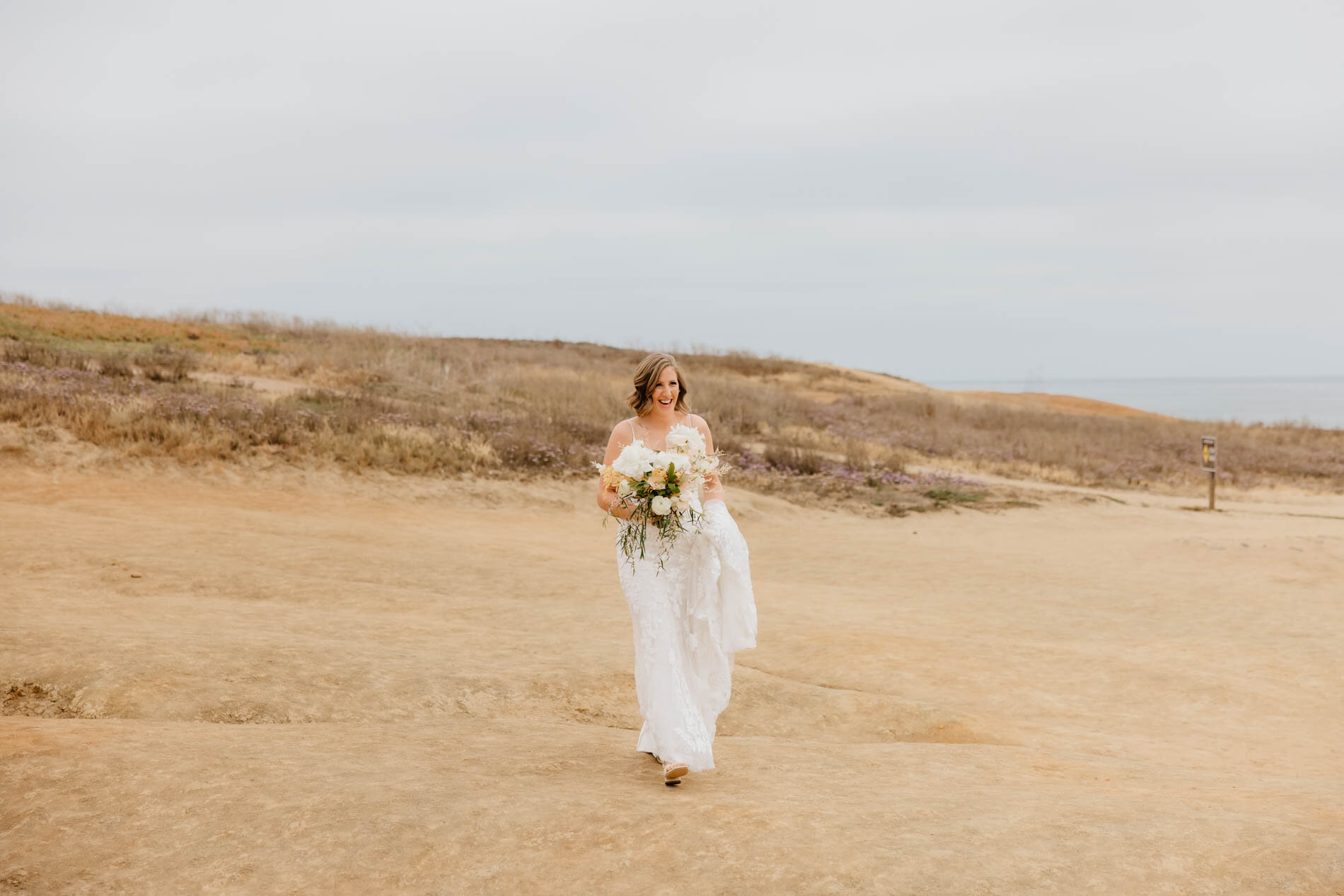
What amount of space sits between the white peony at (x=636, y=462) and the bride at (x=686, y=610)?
0.66 feet

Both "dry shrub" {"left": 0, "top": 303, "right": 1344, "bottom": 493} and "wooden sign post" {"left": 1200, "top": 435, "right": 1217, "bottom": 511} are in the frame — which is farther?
"wooden sign post" {"left": 1200, "top": 435, "right": 1217, "bottom": 511}

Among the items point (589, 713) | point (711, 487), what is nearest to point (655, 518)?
point (711, 487)

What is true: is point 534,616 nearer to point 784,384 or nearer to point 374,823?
point 374,823

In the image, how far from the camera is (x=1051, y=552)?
16391 mm

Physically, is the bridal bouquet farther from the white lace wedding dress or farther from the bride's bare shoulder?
the bride's bare shoulder

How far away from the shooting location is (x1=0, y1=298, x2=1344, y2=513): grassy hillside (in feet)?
57.3

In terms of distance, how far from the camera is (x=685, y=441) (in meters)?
5.32

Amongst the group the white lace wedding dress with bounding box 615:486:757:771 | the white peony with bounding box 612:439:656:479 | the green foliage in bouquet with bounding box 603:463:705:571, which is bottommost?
the white lace wedding dress with bounding box 615:486:757:771

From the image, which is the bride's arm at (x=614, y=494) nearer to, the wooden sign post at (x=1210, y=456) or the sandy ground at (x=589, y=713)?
the sandy ground at (x=589, y=713)

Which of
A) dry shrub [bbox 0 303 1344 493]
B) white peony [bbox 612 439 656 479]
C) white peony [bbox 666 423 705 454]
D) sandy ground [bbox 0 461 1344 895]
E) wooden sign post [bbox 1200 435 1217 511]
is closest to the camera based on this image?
sandy ground [bbox 0 461 1344 895]

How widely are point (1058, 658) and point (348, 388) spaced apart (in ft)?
60.8

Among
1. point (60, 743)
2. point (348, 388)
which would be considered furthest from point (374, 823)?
point (348, 388)

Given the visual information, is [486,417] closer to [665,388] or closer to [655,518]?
[665,388]

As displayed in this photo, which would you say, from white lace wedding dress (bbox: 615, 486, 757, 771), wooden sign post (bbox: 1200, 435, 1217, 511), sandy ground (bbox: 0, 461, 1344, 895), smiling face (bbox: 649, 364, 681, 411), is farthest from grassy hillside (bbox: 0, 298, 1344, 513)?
white lace wedding dress (bbox: 615, 486, 757, 771)
